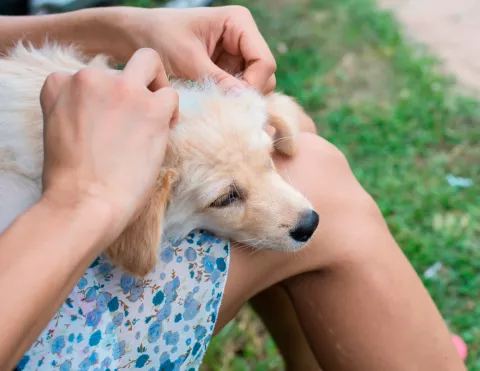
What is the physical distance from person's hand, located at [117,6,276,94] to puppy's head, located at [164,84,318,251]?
9cm

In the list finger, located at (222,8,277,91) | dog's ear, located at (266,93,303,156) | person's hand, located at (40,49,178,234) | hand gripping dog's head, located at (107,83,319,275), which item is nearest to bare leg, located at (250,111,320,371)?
dog's ear, located at (266,93,303,156)

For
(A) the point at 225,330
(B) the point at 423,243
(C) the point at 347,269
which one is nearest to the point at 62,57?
(C) the point at 347,269

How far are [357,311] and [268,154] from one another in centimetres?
49

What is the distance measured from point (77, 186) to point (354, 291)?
2.59ft

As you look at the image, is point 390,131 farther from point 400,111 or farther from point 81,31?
point 81,31

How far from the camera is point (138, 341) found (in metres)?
1.28

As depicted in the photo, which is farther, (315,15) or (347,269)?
(315,15)

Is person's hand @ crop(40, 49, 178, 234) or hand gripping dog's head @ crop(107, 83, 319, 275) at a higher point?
person's hand @ crop(40, 49, 178, 234)

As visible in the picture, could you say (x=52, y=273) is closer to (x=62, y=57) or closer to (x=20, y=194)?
(x=20, y=194)

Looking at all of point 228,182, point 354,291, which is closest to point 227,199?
point 228,182

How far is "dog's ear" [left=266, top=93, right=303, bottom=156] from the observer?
1.66 meters

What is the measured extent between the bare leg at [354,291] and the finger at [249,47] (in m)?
0.40

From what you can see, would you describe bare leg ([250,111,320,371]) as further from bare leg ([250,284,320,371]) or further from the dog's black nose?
the dog's black nose

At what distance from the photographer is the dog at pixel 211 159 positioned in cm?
146
